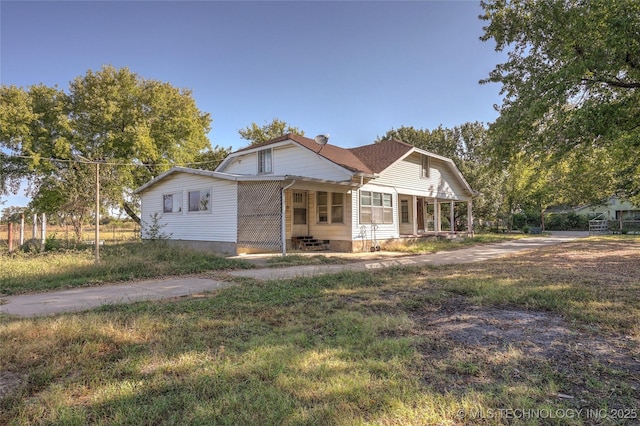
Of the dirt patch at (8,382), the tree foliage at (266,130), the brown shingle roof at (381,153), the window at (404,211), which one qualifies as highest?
the tree foliage at (266,130)

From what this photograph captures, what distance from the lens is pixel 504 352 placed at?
3367mm

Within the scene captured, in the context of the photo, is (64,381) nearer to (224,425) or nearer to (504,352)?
(224,425)

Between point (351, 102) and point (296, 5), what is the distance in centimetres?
868

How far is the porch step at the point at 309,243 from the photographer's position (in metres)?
15.4

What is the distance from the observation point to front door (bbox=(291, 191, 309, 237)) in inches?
636

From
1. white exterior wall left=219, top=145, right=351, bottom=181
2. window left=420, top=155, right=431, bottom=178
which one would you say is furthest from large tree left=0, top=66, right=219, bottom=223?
window left=420, top=155, right=431, bottom=178

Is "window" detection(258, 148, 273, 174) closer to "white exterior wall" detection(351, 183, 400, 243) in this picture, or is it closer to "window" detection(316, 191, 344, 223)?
"window" detection(316, 191, 344, 223)

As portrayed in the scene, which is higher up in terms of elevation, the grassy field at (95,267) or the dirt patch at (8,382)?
the grassy field at (95,267)

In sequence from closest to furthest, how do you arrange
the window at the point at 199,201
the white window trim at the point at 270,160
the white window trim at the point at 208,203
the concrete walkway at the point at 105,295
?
the concrete walkway at the point at 105,295
the white window trim at the point at 208,203
the window at the point at 199,201
the white window trim at the point at 270,160

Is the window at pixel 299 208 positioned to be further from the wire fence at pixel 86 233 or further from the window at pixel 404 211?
the wire fence at pixel 86 233

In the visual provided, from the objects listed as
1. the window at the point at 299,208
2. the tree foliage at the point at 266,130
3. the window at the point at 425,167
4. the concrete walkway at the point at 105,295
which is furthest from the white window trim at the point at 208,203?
the tree foliage at the point at 266,130

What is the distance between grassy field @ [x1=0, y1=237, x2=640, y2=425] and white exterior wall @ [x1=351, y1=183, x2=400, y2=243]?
9207 mm

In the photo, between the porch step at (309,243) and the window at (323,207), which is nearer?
the porch step at (309,243)

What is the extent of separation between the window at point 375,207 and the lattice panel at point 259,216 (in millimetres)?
4298
